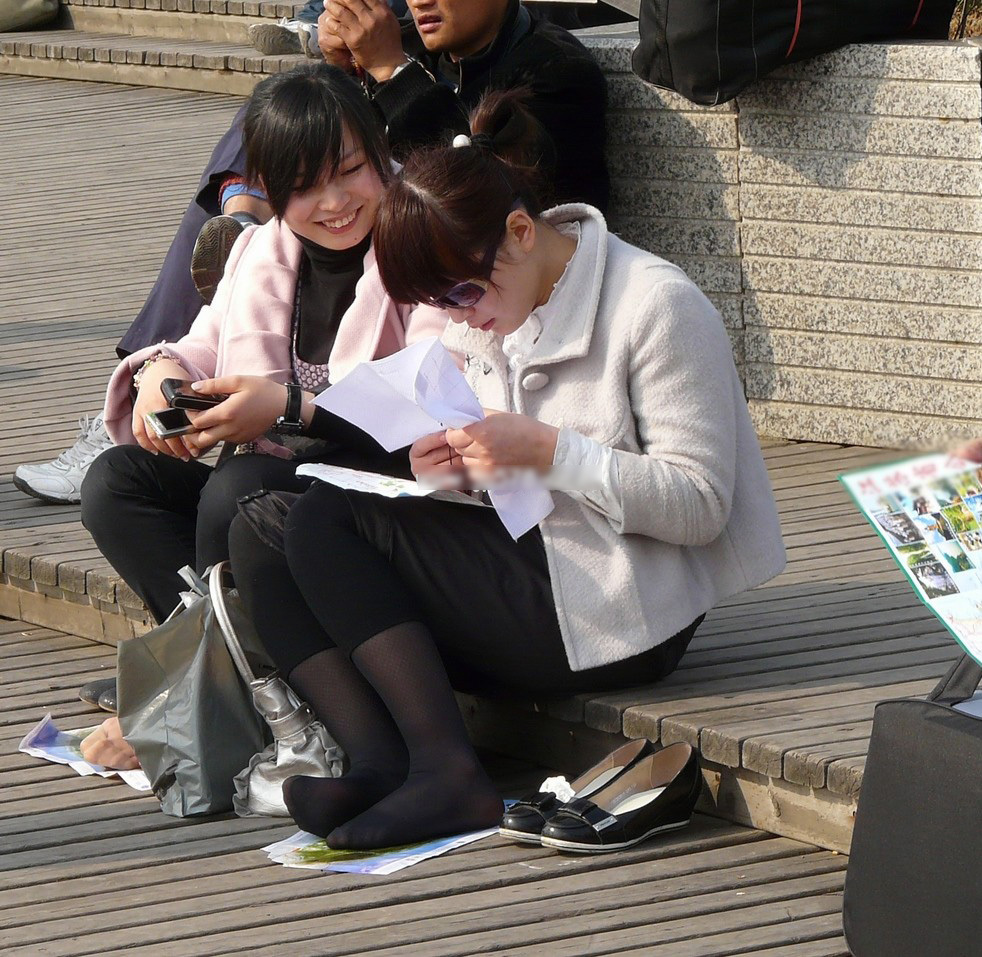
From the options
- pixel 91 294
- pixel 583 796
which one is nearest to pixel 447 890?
pixel 583 796

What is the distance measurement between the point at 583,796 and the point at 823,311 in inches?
79.8

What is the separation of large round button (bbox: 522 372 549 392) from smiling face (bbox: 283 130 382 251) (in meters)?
0.57

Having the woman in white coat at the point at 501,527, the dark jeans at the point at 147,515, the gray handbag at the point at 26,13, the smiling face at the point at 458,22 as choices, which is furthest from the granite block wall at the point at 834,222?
the gray handbag at the point at 26,13

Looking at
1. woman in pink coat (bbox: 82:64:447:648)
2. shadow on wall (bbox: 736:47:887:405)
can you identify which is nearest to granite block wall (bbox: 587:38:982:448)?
shadow on wall (bbox: 736:47:887:405)

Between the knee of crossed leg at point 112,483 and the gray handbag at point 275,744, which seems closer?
the gray handbag at point 275,744

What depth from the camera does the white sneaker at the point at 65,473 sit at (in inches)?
187

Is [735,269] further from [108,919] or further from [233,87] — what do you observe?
[233,87]

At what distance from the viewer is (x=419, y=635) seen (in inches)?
120

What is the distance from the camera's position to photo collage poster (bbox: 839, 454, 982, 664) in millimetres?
2137

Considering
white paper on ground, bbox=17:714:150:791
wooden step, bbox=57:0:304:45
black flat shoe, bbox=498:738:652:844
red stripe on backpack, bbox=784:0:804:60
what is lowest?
wooden step, bbox=57:0:304:45

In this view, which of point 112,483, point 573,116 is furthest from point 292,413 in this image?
point 573,116

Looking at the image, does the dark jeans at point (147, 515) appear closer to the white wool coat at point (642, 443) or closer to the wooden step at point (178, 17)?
the white wool coat at point (642, 443)

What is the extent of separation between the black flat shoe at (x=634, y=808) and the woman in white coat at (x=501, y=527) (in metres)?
0.16

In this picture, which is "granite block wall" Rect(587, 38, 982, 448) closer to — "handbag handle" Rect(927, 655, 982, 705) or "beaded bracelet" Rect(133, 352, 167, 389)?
"beaded bracelet" Rect(133, 352, 167, 389)
